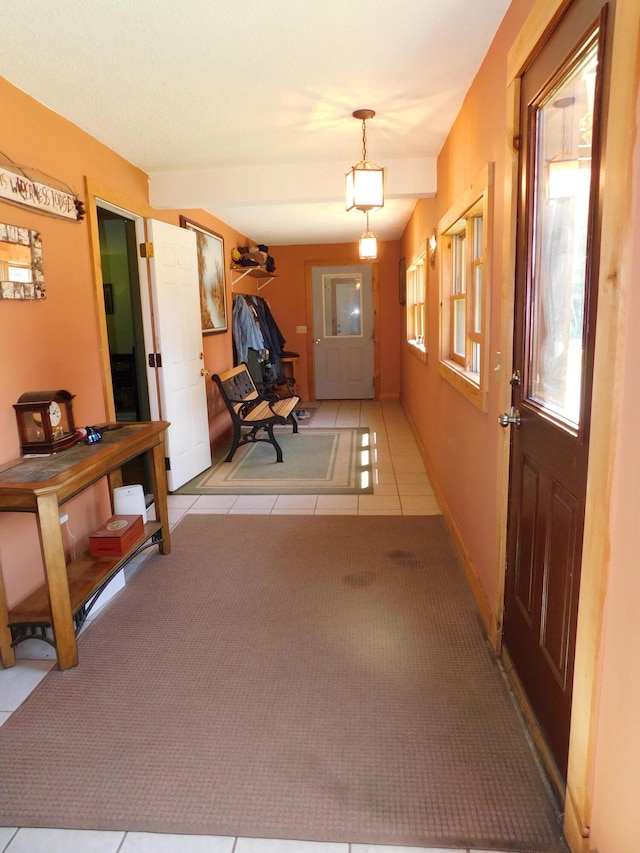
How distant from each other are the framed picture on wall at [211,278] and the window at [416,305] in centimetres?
199

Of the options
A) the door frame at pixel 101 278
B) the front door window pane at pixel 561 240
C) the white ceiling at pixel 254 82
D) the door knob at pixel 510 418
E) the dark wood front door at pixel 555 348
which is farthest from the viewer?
the door frame at pixel 101 278

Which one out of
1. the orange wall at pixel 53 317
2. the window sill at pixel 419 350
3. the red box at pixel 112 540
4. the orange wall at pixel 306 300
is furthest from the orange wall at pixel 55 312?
the orange wall at pixel 306 300

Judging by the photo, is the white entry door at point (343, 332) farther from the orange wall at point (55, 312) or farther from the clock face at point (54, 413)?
the clock face at point (54, 413)

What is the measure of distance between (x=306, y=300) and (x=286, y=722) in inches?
272

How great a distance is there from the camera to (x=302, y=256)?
8.01 m

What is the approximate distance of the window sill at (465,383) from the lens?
2.41 metres

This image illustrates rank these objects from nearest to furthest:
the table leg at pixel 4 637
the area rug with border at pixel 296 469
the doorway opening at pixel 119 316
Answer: the table leg at pixel 4 637
the area rug with border at pixel 296 469
the doorway opening at pixel 119 316

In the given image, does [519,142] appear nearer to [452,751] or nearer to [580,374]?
[580,374]

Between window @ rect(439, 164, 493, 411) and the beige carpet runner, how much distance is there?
1.05 metres

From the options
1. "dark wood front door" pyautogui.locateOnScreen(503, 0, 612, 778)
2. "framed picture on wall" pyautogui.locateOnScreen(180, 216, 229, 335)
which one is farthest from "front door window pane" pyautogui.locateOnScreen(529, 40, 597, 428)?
"framed picture on wall" pyautogui.locateOnScreen(180, 216, 229, 335)

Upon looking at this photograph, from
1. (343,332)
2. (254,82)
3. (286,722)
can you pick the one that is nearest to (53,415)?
(286,722)

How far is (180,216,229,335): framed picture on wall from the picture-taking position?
504 cm

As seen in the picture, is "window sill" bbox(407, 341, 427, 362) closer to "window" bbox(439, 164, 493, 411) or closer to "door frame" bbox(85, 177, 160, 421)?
"window" bbox(439, 164, 493, 411)

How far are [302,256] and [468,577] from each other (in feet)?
20.6
